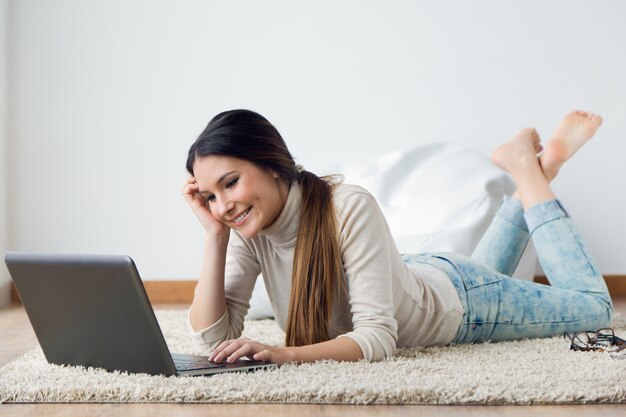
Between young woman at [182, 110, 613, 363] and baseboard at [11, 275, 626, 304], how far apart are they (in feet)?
4.81

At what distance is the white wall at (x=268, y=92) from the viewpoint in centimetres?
375

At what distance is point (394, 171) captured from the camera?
346 cm

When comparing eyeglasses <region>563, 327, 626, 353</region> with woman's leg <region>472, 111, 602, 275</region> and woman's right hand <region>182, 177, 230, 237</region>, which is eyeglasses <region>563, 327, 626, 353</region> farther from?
woman's right hand <region>182, 177, 230, 237</region>

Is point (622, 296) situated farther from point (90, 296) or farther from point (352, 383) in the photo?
point (90, 296)

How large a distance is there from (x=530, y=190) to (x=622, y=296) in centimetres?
133

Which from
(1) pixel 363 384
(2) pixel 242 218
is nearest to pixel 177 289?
(2) pixel 242 218

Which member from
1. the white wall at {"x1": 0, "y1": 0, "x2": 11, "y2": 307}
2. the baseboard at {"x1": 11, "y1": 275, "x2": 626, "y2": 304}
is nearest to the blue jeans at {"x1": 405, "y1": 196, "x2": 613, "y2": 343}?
the baseboard at {"x1": 11, "y1": 275, "x2": 626, "y2": 304}

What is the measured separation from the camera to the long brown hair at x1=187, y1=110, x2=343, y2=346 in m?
1.88

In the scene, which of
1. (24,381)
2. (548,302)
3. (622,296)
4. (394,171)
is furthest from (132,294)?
(622,296)

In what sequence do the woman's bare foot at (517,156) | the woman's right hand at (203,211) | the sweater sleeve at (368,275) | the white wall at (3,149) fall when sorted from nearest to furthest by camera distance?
the sweater sleeve at (368,275), the woman's right hand at (203,211), the woman's bare foot at (517,156), the white wall at (3,149)

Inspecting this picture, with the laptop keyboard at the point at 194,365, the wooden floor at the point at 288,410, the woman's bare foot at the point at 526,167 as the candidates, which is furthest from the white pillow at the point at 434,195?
the wooden floor at the point at 288,410

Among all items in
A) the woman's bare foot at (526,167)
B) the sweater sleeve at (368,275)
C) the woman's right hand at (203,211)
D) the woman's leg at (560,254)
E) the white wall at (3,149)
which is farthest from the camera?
the white wall at (3,149)

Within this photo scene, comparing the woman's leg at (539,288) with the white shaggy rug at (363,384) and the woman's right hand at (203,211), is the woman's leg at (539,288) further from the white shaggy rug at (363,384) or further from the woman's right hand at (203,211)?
the woman's right hand at (203,211)

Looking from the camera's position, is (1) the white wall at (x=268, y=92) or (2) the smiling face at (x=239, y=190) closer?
(2) the smiling face at (x=239, y=190)
